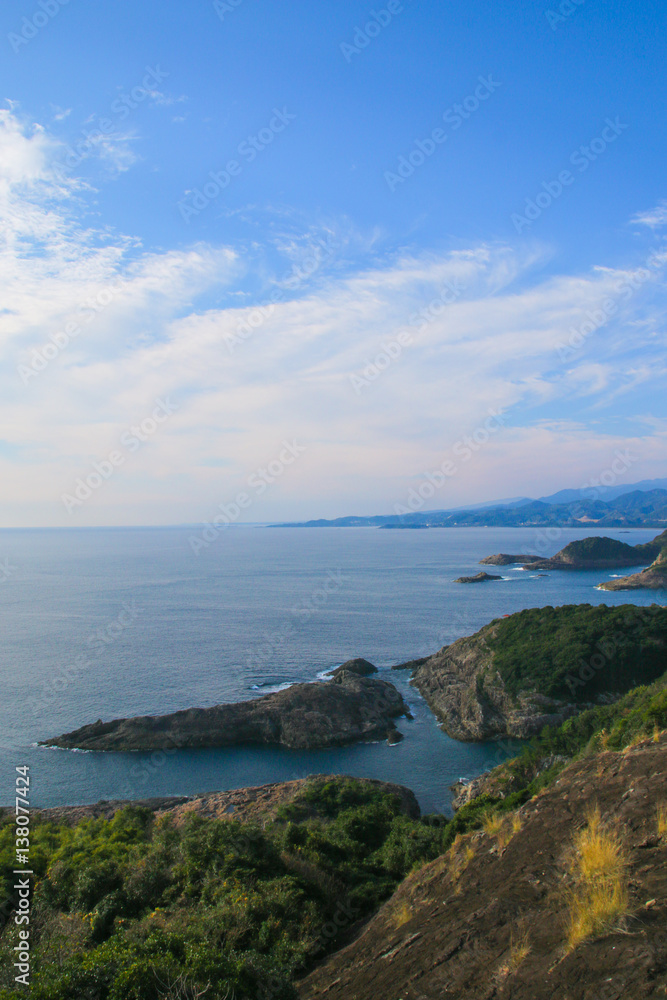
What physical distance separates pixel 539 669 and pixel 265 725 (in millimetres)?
25136

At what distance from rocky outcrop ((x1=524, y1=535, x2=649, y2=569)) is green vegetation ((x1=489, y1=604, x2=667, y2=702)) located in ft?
324

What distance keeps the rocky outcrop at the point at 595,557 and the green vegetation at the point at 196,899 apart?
138 metres

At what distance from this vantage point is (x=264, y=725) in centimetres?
4594

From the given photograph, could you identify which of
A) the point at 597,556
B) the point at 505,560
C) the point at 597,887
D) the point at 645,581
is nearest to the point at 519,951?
the point at 597,887

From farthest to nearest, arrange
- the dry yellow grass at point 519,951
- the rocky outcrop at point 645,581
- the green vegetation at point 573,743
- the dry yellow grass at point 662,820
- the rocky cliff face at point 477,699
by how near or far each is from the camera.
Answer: the rocky outcrop at point 645,581, the rocky cliff face at point 477,699, the green vegetation at point 573,743, the dry yellow grass at point 662,820, the dry yellow grass at point 519,951

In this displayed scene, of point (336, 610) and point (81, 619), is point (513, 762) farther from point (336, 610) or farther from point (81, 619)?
point (81, 619)

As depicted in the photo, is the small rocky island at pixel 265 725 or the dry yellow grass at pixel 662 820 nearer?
the dry yellow grass at pixel 662 820

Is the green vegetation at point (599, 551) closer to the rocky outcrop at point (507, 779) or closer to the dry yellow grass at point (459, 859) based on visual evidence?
the rocky outcrop at point (507, 779)

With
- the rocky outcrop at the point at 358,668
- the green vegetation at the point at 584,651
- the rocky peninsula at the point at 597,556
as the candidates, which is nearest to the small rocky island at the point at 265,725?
the rocky outcrop at the point at 358,668

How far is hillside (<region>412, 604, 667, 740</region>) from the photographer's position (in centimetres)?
4544

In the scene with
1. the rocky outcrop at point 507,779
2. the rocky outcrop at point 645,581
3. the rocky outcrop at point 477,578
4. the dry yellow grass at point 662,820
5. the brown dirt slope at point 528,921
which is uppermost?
the dry yellow grass at point 662,820

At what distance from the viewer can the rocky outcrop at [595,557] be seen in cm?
14975

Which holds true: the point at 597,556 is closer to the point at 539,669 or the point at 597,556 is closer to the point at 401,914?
the point at 539,669

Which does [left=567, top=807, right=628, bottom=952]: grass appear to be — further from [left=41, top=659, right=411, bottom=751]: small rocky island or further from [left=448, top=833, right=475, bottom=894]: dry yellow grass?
[left=41, top=659, right=411, bottom=751]: small rocky island
